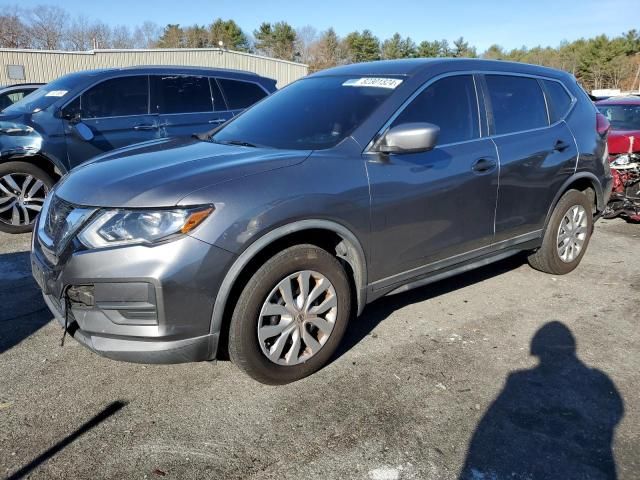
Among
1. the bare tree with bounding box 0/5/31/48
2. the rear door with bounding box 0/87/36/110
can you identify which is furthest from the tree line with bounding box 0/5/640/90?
the rear door with bounding box 0/87/36/110

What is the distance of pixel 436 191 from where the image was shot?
3.33 m

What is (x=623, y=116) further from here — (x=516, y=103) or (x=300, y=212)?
(x=300, y=212)

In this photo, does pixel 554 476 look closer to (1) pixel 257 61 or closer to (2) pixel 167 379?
(2) pixel 167 379

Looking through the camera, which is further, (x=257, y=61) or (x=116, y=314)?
(x=257, y=61)

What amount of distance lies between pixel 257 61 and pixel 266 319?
119ft

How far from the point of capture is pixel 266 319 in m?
2.79

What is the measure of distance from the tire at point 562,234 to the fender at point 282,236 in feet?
6.93

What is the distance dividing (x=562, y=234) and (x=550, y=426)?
7.85 ft

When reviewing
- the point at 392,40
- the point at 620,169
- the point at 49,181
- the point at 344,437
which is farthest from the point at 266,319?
the point at 392,40

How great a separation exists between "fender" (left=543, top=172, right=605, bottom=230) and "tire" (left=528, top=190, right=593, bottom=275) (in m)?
0.06

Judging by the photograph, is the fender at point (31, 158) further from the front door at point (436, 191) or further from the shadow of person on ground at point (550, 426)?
the shadow of person on ground at point (550, 426)

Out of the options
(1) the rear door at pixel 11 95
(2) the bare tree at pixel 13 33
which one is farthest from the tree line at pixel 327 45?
(1) the rear door at pixel 11 95

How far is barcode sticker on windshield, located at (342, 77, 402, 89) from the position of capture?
11.2 feet

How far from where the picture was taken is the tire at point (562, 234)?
4438mm
